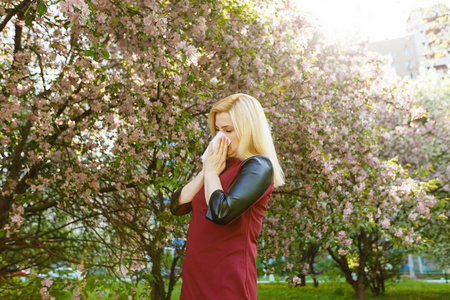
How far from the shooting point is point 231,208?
1.55 meters

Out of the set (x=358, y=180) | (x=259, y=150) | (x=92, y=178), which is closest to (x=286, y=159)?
(x=358, y=180)

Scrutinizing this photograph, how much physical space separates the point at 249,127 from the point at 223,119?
0.43 ft

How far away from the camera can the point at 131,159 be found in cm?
453

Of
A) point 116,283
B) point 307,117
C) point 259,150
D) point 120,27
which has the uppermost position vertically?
point 120,27

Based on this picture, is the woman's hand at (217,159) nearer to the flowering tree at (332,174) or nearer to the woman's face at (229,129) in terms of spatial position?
the woman's face at (229,129)

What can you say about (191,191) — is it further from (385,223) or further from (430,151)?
(430,151)

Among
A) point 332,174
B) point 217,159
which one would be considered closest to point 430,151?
point 332,174

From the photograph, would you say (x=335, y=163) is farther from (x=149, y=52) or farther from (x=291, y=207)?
(x=149, y=52)

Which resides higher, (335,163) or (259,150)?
(335,163)

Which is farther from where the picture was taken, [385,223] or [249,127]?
[385,223]

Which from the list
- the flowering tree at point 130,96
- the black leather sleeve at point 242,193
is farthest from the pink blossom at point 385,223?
the black leather sleeve at point 242,193

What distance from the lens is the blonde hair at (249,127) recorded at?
1880mm

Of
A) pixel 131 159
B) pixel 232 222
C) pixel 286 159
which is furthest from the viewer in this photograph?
pixel 286 159

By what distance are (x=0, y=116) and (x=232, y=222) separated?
4.25m
